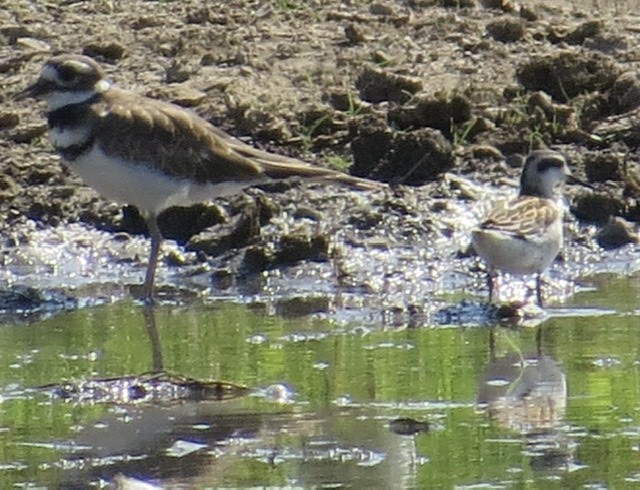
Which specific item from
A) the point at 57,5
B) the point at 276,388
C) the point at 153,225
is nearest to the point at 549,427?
the point at 276,388

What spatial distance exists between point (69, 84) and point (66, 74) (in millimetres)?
88

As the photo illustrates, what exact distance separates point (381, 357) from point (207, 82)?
4.48 meters

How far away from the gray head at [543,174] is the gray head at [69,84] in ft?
7.47

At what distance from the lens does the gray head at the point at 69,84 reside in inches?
448

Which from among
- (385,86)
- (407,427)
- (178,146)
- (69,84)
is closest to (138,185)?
(178,146)

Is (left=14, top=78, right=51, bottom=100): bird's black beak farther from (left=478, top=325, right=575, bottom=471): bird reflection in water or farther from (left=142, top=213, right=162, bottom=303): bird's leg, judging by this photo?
(left=478, top=325, right=575, bottom=471): bird reflection in water

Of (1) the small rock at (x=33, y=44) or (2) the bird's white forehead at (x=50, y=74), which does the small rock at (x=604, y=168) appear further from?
(1) the small rock at (x=33, y=44)

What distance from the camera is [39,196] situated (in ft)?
40.1

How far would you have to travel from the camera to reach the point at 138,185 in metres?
11.2

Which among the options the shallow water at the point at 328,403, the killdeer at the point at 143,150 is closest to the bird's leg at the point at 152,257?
the killdeer at the point at 143,150

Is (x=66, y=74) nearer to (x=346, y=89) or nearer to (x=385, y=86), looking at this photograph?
(x=346, y=89)

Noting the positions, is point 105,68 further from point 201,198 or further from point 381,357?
point 381,357

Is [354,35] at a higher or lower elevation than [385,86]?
higher

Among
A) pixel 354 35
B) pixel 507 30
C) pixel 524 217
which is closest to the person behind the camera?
pixel 524 217
